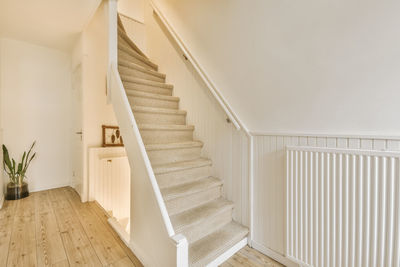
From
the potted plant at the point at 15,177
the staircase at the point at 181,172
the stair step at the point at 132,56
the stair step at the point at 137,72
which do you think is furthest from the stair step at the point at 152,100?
the potted plant at the point at 15,177

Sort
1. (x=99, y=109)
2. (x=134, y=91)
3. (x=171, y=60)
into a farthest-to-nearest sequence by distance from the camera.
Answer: (x=99, y=109)
(x=171, y=60)
(x=134, y=91)

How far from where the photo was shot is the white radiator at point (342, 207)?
3.50ft

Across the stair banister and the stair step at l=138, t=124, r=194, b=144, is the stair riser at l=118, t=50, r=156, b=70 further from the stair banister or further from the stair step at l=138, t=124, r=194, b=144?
the stair step at l=138, t=124, r=194, b=144

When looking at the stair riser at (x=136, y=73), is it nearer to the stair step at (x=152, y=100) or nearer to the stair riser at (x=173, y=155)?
the stair step at (x=152, y=100)

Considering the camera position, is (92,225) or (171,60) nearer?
(92,225)

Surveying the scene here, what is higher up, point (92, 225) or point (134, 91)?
point (134, 91)

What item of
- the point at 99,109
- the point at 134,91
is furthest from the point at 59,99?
the point at 134,91

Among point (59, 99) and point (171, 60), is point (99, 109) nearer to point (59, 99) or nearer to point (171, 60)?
point (59, 99)

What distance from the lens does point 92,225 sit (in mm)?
2080

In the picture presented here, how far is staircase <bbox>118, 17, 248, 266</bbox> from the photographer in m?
1.56

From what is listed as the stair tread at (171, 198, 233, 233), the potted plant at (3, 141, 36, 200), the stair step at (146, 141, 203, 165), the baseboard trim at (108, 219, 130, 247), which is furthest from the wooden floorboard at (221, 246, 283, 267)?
the potted plant at (3, 141, 36, 200)

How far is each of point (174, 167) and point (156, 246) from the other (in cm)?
69

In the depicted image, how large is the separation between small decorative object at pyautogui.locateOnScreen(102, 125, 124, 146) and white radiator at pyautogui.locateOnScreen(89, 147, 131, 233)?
0.50 feet

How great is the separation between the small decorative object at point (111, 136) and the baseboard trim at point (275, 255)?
233 centimetres
